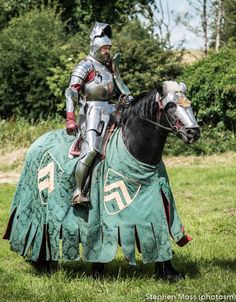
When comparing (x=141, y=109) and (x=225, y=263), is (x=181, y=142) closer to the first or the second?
(x=225, y=263)

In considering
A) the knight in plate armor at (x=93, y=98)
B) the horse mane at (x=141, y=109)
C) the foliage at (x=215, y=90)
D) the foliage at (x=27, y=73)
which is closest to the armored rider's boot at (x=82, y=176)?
the knight in plate armor at (x=93, y=98)

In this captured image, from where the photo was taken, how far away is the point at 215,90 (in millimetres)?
16281

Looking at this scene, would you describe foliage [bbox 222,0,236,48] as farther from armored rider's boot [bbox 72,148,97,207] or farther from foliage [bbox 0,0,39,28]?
armored rider's boot [bbox 72,148,97,207]

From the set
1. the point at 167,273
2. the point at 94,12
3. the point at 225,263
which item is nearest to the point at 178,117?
the point at 167,273

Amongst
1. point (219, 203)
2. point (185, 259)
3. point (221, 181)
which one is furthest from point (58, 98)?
point (185, 259)

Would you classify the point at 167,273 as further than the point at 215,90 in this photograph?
No

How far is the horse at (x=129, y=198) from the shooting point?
20.2ft

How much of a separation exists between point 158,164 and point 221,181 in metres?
7.10

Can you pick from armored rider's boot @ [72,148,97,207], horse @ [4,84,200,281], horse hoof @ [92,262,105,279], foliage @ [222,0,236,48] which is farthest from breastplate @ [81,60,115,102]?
foliage @ [222,0,236,48]

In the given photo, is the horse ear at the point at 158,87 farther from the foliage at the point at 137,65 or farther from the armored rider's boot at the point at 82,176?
the foliage at the point at 137,65

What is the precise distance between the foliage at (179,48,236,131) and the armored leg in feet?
32.8

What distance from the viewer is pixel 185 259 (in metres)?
7.48

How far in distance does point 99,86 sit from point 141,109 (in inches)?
19.4

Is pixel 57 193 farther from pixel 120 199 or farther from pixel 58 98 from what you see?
pixel 58 98
